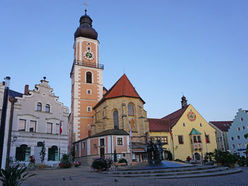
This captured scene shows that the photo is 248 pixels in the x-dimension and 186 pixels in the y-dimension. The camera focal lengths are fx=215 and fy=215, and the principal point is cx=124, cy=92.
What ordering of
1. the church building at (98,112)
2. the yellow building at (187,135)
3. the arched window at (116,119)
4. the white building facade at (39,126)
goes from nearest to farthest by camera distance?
1. the white building facade at (39,126)
2. the church building at (98,112)
3. the arched window at (116,119)
4. the yellow building at (187,135)

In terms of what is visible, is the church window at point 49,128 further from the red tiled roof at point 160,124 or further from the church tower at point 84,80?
the red tiled roof at point 160,124

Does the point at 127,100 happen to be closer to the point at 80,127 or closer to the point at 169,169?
the point at 80,127

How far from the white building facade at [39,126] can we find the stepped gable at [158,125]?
18645mm

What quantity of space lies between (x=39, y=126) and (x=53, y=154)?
4300 mm

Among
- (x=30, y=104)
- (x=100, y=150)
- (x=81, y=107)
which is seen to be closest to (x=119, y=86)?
(x=81, y=107)

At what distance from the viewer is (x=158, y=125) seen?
44.7m

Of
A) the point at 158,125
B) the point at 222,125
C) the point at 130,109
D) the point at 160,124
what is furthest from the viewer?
the point at 222,125

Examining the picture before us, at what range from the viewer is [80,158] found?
36125mm

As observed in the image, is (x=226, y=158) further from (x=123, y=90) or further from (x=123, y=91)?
(x=123, y=90)

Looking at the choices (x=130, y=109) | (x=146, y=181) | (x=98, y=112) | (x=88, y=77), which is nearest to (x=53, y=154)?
(x=98, y=112)

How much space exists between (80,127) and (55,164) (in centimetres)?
1361

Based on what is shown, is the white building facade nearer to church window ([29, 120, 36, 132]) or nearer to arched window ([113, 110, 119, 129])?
church window ([29, 120, 36, 132])

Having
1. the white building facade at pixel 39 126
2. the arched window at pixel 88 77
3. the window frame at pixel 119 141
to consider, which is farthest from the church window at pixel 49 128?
the arched window at pixel 88 77

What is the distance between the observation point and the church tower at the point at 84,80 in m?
42.1
